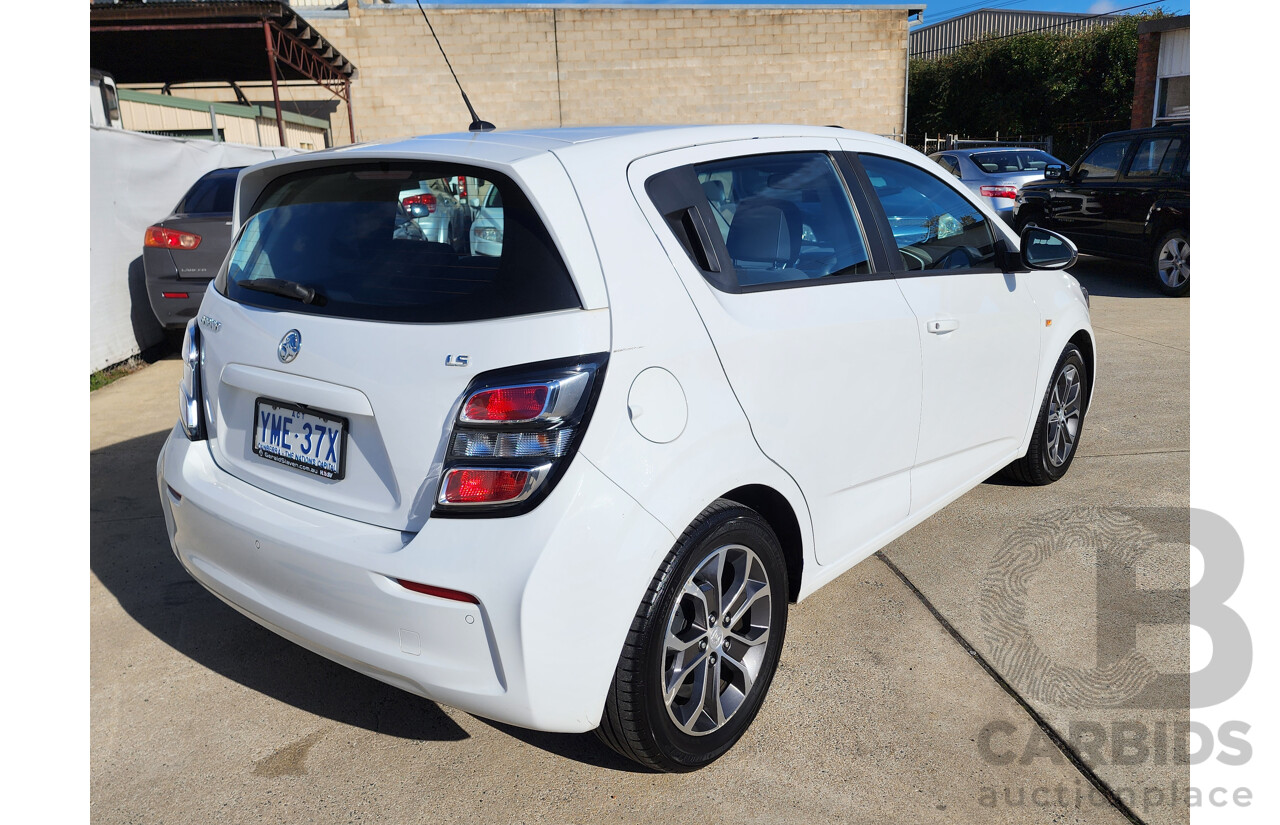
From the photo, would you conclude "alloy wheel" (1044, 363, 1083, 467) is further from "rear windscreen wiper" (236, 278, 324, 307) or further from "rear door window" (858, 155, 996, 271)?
"rear windscreen wiper" (236, 278, 324, 307)

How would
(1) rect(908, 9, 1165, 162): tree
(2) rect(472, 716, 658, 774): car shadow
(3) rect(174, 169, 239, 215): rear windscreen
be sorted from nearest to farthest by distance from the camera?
(2) rect(472, 716, 658, 774): car shadow → (3) rect(174, 169, 239, 215): rear windscreen → (1) rect(908, 9, 1165, 162): tree

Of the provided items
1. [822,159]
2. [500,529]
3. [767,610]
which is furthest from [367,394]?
[822,159]

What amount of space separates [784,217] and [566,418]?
3.92 ft

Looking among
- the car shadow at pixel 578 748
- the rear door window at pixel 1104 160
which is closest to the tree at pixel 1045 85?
the rear door window at pixel 1104 160

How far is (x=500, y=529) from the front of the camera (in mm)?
1962

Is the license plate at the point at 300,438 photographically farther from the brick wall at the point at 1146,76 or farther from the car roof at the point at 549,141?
the brick wall at the point at 1146,76

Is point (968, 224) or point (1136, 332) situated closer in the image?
point (968, 224)

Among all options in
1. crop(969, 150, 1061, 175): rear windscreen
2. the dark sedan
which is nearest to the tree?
crop(969, 150, 1061, 175): rear windscreen

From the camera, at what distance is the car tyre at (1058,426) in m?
4.09

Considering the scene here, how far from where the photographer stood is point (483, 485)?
1986 mm

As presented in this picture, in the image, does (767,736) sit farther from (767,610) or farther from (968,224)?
(968,224)

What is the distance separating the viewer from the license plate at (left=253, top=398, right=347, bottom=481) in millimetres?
2219

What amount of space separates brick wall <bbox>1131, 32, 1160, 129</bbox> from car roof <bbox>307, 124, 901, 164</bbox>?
25320 millimetres

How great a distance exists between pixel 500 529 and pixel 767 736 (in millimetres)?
1160
